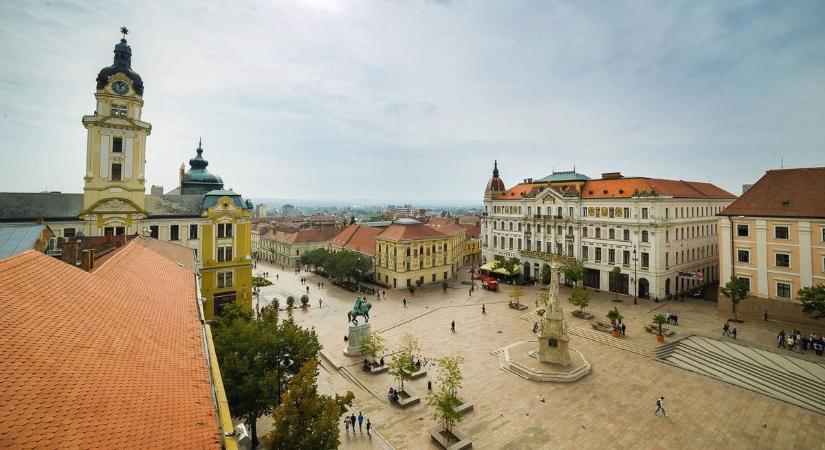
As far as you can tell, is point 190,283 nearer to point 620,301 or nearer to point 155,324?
point 155,324

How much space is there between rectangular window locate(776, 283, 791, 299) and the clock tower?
70115 millimetres

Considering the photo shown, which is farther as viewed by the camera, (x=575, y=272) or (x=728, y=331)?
(x=575, y=272)

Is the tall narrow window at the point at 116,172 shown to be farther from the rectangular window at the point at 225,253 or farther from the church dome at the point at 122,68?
the rectangular window at the point at 225,253

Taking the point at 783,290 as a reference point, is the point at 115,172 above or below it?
above

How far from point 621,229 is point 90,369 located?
6219 cm

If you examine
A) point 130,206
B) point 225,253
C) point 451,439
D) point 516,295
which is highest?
point 130,206

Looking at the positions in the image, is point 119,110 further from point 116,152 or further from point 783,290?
point 783,290

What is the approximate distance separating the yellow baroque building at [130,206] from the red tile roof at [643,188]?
2077 inches

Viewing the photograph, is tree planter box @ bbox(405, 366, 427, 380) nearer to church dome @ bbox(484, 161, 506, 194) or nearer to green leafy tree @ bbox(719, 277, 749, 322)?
green leafy tree @ bbox(719, 277, 749, 322)

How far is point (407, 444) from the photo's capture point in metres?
21.5

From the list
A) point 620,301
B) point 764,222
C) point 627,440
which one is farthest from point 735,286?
point 627,440

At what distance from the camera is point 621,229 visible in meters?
56.9

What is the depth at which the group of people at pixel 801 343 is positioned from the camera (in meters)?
32.3

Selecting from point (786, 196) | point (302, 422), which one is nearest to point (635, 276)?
point (786, 196)
